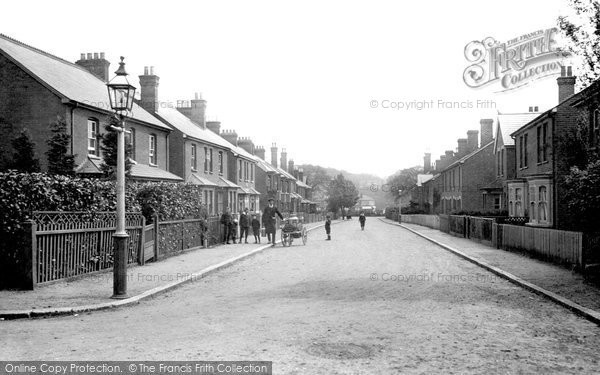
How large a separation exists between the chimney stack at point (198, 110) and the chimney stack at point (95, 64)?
11.8 meters

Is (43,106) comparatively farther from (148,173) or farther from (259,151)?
(259,151)

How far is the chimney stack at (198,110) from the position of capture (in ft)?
142

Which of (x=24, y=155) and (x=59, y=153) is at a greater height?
(x=59, y=153)

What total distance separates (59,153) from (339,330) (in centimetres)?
1758

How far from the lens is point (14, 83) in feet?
73.8

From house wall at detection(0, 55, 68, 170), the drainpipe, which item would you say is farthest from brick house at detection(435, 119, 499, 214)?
house wall at detection(0, 55, 68, 170)

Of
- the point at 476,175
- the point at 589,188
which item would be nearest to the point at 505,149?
the point at 476,175

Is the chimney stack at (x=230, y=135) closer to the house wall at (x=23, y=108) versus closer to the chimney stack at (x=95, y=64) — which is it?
the chimney stack at (x=95, y=64)

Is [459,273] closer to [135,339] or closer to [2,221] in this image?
[135,339]

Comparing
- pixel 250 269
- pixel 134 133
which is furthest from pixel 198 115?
pixel 250 269

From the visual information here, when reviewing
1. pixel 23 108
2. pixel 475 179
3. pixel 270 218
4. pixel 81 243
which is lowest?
pixel 81 243

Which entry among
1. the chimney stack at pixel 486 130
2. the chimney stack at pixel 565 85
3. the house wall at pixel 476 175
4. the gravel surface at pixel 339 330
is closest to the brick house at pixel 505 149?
the house wall at pixel 476 175

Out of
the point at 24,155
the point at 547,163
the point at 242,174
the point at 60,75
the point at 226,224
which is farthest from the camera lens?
the point at 242,174

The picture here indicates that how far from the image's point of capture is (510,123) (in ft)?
129
